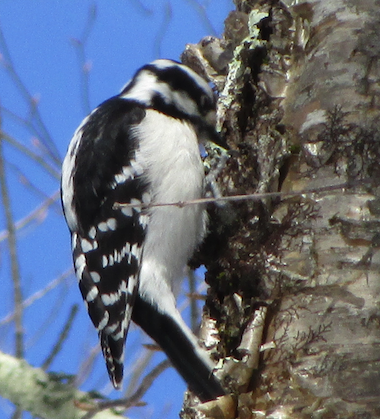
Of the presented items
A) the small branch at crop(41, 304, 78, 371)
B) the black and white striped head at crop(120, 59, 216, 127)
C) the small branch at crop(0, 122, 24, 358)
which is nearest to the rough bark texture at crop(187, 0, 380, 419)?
the black and white striped head at crop(120, 59, 216, 127)

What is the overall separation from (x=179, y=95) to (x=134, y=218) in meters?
0.62

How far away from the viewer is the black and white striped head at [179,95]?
8.00 feet

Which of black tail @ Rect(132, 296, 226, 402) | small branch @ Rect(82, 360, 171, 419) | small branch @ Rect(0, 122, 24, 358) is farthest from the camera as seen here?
small branch @ Rect(0, 122, 24, 358)

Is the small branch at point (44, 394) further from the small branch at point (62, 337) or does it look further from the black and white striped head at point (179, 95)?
the black and white striped head at point (179, 95)

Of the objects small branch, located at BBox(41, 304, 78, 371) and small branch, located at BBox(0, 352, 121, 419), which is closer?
small branch, located at BBox(41, 304, 78, 371)

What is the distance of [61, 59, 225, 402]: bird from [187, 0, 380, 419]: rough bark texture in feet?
0.42

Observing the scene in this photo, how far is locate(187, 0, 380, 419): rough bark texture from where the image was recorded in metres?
1.51

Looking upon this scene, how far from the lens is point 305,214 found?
174 cm

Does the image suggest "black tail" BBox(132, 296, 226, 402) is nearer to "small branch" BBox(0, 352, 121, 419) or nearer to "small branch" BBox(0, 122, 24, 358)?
"small branch" BBox(0, 352, 121, 419)

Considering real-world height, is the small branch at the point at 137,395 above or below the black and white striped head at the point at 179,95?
below

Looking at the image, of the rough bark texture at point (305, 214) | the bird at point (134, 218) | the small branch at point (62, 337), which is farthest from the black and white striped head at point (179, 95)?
the small branch at point (62, 337)

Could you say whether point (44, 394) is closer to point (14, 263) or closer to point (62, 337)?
point (62, 337)

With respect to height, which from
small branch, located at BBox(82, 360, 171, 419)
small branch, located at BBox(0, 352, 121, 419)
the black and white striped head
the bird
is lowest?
small branch, located at BBox(82, 360, 171, 419)

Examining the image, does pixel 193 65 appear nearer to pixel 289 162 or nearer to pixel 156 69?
pixel 156 69
